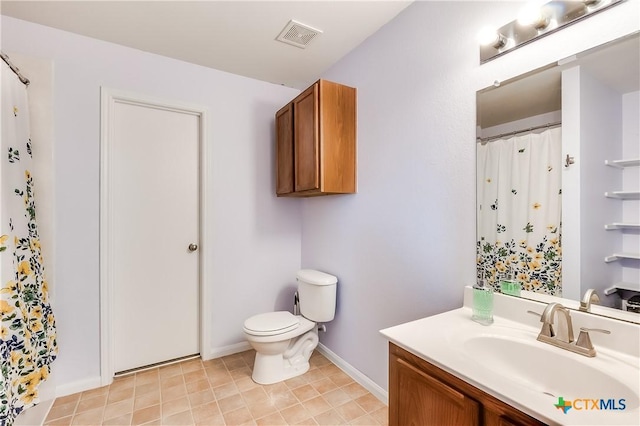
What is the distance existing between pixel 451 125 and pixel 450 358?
1082mm

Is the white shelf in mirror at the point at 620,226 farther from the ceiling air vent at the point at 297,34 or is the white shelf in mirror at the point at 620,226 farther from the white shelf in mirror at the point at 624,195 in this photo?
the ceiling air vent at the point at 297,34

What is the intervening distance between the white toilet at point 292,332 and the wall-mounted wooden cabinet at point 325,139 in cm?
75

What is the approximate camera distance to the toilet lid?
6.64 feet

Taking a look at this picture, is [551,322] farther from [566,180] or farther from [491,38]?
[491,38]

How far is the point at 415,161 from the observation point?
168 centimetres

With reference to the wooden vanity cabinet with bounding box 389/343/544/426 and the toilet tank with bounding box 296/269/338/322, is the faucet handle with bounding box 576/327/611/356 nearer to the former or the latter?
the wooden vanity cabinet with bounding box 389/343/544/426

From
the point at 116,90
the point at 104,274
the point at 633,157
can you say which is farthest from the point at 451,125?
the point at 104,274

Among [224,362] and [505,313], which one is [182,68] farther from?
[505,313]

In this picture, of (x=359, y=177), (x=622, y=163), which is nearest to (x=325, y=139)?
(x=359, y=177)

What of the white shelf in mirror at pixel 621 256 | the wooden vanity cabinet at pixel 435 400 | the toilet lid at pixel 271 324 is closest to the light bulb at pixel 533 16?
the white shelf in mirror at pixel 621 256

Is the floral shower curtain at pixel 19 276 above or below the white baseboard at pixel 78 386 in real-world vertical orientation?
above

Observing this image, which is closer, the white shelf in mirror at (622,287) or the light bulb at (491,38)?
the white shelf in mirror at (622,287)

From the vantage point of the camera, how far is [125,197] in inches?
86.4

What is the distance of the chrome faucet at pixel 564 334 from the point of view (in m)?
0.95
